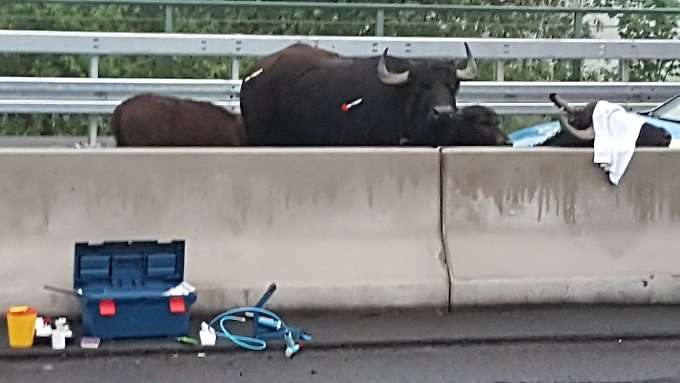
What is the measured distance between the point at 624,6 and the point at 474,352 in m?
13.4

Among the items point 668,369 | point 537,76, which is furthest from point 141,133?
point 537,76

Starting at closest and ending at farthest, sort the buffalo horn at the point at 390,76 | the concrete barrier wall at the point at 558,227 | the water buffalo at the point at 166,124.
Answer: the concrete barrier wall at the point at 558,227 → the water buffalo at the point at 166,124 → the buffalo horn at the point at 390,76

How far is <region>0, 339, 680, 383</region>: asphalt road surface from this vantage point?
6.61 m

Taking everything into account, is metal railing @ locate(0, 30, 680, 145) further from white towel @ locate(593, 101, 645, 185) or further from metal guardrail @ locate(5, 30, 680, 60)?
white towel @ locate(593, 101, 645, 185)

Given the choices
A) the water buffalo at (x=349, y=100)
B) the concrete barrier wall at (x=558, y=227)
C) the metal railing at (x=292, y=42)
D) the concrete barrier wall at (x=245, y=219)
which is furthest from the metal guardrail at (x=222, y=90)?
the concrete barrier wall at (x=245, y=219)

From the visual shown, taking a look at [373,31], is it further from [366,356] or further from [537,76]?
[366,356]

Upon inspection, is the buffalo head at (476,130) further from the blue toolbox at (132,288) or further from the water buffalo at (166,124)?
the blue toolbox at (132,288)

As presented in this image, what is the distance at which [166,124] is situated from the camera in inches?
454

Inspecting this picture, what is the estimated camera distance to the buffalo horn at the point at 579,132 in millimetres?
9289

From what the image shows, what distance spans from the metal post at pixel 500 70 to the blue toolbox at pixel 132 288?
372 inches

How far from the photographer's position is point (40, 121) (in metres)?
15.1

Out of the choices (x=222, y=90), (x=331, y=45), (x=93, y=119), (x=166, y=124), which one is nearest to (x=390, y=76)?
(x=166, y=124)

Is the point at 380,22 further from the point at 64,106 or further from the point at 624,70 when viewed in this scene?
the point at 64,106

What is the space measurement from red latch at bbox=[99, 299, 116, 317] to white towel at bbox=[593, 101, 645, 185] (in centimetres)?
324
